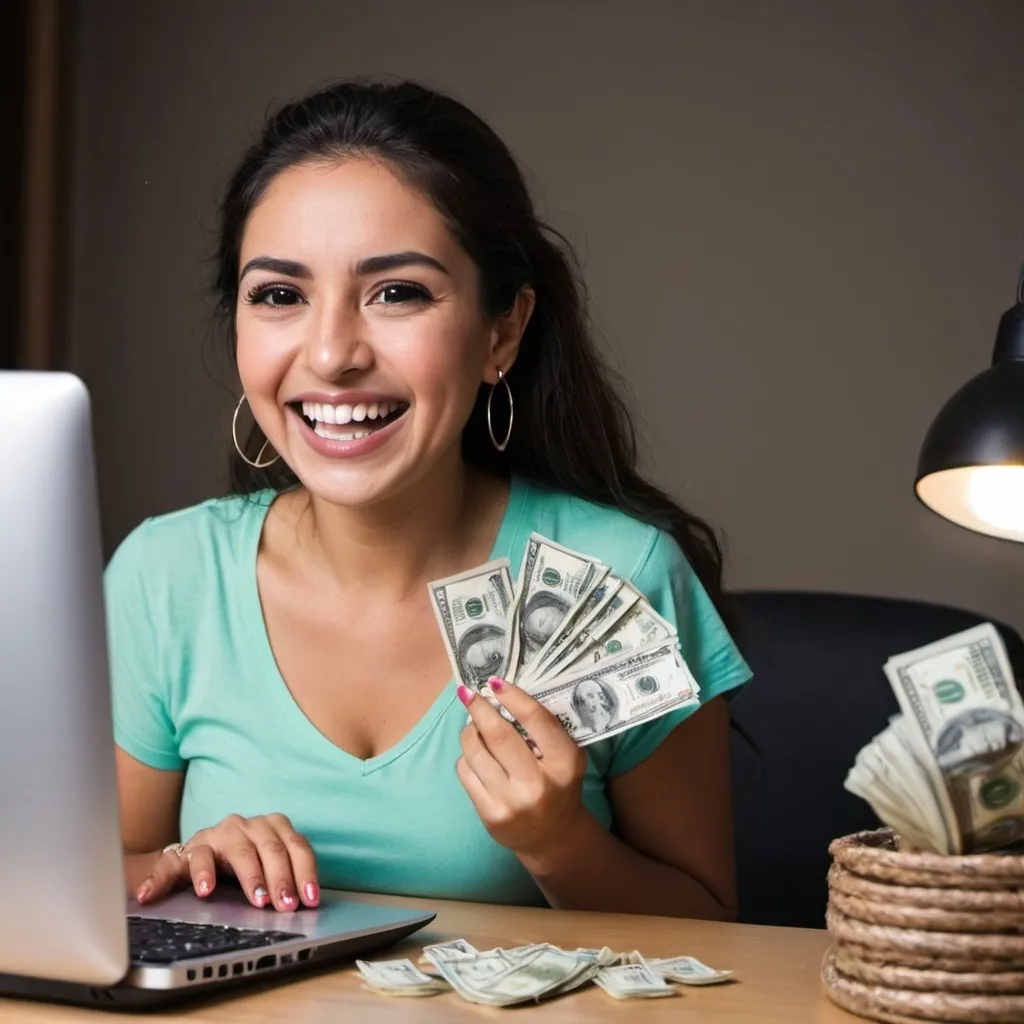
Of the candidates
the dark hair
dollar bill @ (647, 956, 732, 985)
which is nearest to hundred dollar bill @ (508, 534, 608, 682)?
the dark hair

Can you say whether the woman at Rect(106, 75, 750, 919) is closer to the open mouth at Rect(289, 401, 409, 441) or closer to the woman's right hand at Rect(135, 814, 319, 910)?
the open mouth at Rect(289, 401, 409, 441)

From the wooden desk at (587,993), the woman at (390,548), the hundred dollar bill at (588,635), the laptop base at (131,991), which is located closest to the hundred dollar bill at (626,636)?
the hundred dollar bill at (588,635)

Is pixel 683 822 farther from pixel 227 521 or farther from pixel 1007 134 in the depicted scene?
pixel 1007 134

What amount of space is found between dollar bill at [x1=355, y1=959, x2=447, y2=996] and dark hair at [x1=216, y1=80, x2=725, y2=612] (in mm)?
928

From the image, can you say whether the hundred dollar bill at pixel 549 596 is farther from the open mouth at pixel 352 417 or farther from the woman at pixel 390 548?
the open mouth at pixel 352 417

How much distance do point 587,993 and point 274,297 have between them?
0.99 m

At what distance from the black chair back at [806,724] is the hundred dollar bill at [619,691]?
0.60 m

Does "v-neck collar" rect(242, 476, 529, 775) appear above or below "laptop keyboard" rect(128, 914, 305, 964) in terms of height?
above

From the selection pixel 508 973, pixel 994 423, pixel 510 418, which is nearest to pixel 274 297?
pixel 510 418

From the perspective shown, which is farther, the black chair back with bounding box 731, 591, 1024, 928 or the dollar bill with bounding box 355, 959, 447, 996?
the black chair back with bounding box 731, 591, 1024, 928

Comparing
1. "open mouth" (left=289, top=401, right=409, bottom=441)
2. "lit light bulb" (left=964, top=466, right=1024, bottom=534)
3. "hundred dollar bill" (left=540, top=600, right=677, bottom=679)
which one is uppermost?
"open mouth" (left=289, top=401, right=409, bottom=441)

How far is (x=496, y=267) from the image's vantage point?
198 centimetres

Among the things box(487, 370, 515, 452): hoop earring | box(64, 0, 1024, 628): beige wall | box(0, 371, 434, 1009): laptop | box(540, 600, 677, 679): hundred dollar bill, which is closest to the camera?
box(0, 371, 434, 1009): laptop

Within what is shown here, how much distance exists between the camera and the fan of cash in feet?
5.31
